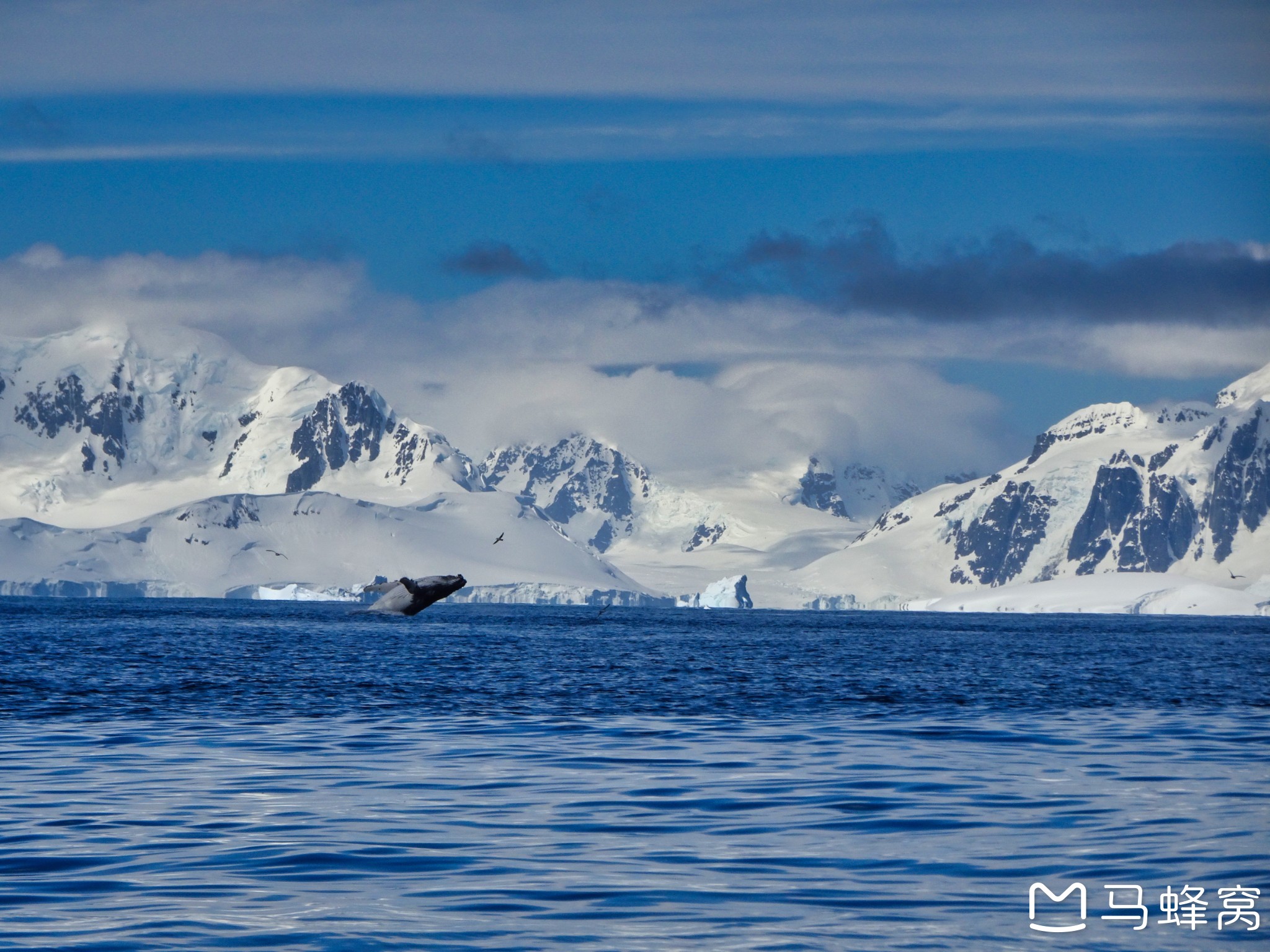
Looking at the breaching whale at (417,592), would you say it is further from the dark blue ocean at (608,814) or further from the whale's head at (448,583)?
the dark blue ocean at (608,814)

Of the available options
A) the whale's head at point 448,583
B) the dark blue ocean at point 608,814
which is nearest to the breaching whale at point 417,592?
the whale's head at point 448,583

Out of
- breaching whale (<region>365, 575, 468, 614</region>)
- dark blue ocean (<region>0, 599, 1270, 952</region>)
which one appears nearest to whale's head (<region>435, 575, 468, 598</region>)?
breaching whale (<region>365, 575, 468, 614</region>)

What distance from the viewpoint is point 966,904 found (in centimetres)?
2067

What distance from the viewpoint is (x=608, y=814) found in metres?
28.0

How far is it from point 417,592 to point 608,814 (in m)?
160

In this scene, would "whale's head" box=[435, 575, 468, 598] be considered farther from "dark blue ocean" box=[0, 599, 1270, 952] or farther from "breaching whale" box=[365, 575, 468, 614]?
"dark blue ocean" box=[0, 599, 1270, 952]

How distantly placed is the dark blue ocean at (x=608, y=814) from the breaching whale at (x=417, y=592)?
118419 millimetres

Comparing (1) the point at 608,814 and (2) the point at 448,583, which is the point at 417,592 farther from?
(1) the point at 608,814

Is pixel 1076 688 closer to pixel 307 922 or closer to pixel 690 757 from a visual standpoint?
pixel 690 757

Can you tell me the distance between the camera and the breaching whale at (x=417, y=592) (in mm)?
183250

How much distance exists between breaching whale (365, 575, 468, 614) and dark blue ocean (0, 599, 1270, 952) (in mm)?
118419

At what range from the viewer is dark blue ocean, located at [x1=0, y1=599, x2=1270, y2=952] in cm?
1958

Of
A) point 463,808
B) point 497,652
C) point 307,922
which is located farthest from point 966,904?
point 497,652

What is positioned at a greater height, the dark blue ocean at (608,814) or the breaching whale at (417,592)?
the breaching whale at (417,592)
